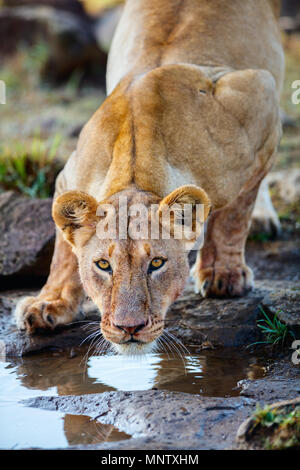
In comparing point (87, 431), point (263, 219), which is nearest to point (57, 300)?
point (87, 431)

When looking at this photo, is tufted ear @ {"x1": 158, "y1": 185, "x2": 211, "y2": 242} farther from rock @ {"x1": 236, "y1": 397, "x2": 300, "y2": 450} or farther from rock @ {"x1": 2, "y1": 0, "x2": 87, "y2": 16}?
rock @ {"x1": 2, "y1": 0, "x2": 87, "y2": 16}

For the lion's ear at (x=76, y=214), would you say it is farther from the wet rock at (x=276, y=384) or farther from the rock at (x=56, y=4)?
the rock at (x=56, y=4)

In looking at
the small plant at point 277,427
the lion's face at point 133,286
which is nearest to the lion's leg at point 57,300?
the lion's face at point 133,286

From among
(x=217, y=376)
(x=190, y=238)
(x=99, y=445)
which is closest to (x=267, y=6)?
(x=190, y=238)

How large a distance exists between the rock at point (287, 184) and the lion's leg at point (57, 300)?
10.6 ft

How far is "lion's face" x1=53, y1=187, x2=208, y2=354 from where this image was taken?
11.9 ft

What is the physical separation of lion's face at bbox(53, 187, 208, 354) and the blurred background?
4459 mm

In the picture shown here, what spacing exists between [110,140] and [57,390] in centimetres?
155

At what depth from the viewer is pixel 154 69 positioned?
469 centimetres

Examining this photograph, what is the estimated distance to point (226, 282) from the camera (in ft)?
16.6

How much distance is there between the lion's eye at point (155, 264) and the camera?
3768 mm

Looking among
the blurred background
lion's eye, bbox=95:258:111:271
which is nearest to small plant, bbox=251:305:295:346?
lion's eye, bbox=95:258:111:271

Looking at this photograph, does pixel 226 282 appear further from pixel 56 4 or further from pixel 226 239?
pixel 56 4

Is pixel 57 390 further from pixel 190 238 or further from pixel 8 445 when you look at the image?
pixel 190 238
